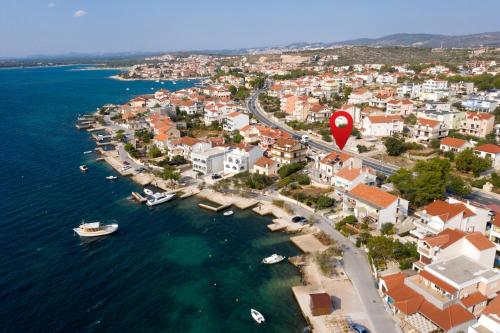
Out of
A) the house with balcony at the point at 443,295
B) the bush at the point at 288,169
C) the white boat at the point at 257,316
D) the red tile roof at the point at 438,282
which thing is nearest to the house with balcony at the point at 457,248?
the house with balcony at the point at 443,295

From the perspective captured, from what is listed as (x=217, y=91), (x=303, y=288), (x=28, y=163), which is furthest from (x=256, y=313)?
(x=217, y=91)

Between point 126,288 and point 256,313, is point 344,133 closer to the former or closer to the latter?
point 256,313

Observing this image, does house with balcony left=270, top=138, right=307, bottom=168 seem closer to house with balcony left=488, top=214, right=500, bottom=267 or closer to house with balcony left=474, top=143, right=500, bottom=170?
house with balcony left=474, top=143, right=500, bottom=170

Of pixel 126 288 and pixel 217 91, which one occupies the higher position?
pixel 217 91

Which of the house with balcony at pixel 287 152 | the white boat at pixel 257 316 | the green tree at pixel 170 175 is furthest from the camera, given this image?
the house with balcony at pixel 287 152

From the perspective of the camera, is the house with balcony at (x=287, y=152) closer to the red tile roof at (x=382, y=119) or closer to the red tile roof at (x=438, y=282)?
the red tile roof at (x=382, y=119)

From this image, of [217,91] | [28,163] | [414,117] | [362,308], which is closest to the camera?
[362,308]

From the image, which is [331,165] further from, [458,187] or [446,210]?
[446,210]

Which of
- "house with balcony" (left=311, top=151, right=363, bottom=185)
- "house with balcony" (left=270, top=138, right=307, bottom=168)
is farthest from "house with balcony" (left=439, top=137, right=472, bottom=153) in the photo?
"house with balcony" (left=270, top=138, right=307, bottom=168)
